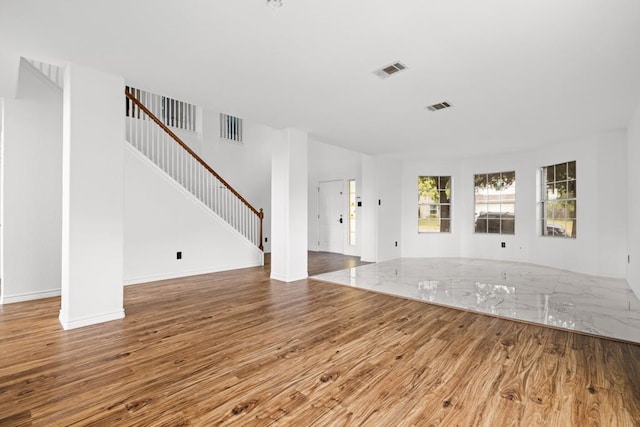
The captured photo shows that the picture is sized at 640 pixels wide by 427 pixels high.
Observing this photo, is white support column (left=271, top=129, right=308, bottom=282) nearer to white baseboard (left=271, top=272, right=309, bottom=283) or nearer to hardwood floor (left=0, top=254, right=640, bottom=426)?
white baseboard (left=271, top=272, right=309, bottom=283)

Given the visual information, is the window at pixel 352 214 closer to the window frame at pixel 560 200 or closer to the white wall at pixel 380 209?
the white wall at pixel 380 209

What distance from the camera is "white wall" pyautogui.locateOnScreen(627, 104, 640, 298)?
3.98 metres

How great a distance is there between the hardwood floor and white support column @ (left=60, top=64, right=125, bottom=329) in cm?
27

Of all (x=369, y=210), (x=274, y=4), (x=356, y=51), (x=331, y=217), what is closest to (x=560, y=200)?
(x=369, y=210)

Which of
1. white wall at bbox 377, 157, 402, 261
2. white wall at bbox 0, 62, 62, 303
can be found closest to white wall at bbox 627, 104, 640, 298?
white wall at bbox 377, 157, 402, 261

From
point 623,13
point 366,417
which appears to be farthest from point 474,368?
point 623,13

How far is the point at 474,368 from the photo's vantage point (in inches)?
87.1

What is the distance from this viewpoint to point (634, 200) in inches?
166

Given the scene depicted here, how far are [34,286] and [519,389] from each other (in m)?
5.26

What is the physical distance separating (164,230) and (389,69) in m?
4.22

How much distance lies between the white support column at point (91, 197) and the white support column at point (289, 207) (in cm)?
241

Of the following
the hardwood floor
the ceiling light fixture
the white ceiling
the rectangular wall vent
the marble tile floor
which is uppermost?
the rectangular wall vent

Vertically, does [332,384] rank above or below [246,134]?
below

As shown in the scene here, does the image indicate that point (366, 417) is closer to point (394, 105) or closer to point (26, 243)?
point (394, 105)
